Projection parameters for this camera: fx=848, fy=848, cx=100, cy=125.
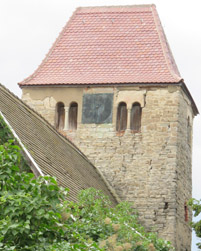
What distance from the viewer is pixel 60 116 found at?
24.3m

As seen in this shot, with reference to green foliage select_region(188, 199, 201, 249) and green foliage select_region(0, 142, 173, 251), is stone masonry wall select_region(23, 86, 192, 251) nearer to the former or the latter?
green foliage select_region(188, 199, 201, 249)

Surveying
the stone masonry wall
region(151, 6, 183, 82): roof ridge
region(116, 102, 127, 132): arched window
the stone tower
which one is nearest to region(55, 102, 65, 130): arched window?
the stone tower

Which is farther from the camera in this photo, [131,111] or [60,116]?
[60,116]

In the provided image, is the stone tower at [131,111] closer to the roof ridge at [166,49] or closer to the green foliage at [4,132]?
the roof ridge at [166,49]

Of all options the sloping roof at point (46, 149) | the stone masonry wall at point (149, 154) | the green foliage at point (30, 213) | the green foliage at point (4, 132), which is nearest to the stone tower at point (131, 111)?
the stone masonry wall at point (149, 154)

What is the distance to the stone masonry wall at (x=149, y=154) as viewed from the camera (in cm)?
2272

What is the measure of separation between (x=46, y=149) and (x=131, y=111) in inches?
221

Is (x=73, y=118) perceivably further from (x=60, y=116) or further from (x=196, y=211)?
(x=196, y=211)

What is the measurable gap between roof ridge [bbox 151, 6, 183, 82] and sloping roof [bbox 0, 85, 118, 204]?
3.67 m

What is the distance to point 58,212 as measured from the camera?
10.4m

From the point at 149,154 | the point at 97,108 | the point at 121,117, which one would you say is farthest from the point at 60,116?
the point at 149,154

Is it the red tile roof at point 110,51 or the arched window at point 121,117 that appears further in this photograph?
the red tile roof at point 110,51

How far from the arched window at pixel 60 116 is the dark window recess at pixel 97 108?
2.20 feet

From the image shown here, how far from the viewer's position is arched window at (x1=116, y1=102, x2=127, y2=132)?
933 inches
